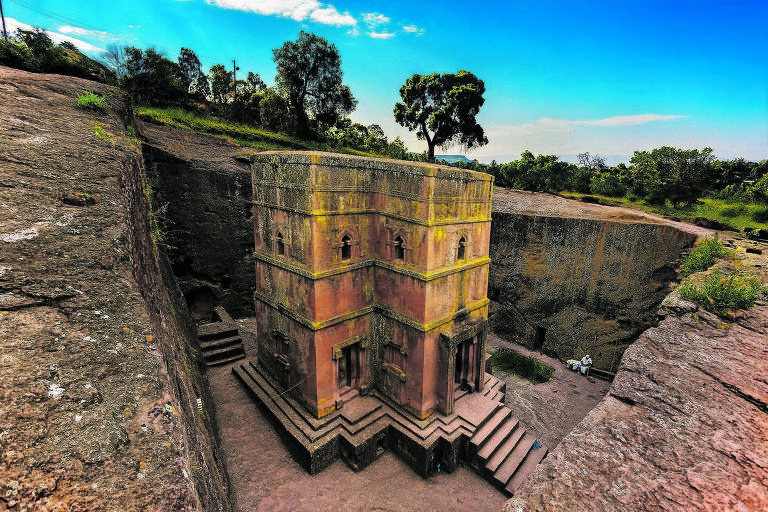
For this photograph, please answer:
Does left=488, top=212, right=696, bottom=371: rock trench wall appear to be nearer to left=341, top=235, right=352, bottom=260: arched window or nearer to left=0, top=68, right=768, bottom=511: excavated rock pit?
left=0, top=68, right=768, bottom=511: excavated rock pit

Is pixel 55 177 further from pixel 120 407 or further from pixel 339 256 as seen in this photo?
pixel 339 256

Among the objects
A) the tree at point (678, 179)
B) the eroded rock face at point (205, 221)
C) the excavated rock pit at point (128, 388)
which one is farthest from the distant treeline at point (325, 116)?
the excavated rock pit at point (128, 388)

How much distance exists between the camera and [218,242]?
655 inches

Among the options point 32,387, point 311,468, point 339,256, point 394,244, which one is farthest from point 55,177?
point 311,468

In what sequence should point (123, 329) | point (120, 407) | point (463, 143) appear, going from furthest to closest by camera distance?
point (463, 143)
point (123, 329)
point (120, 407)

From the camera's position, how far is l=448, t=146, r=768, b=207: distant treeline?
899 inches

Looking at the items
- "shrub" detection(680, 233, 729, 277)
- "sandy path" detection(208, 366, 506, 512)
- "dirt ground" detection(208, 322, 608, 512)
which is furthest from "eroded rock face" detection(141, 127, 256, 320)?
"shrub" detection(680, 233, 729, 277)

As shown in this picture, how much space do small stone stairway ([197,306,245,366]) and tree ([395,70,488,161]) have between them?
22174 mm

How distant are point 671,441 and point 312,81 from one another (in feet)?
86.6

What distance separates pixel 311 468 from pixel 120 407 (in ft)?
26.4

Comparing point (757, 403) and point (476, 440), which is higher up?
point (757, 403)

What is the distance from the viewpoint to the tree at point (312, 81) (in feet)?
75.7

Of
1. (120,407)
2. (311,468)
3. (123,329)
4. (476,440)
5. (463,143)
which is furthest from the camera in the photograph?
(463,143)

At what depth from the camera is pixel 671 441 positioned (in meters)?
3.76
